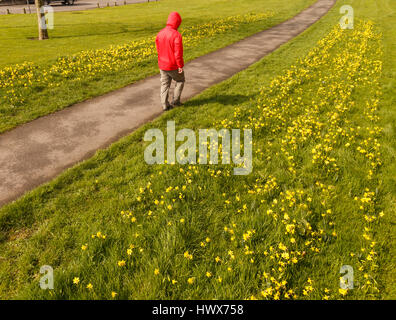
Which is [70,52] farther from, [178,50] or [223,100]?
[223,100]

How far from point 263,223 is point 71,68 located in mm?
10735

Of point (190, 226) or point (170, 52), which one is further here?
point (170, 52)

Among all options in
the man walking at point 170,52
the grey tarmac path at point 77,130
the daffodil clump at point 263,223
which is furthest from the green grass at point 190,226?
the man walking at point 170,52

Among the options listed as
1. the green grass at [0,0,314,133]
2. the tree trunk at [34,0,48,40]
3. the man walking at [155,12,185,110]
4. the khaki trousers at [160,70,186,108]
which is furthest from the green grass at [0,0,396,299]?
the tree trunk at [34,0,48,40]

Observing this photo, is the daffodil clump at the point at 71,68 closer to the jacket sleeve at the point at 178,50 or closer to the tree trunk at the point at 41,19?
the jacket sleeve at the point at 178,50

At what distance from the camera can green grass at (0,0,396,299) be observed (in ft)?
9.63

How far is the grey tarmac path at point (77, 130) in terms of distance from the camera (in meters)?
4.92

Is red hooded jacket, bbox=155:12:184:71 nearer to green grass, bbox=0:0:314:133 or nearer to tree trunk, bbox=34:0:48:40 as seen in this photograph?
green grass, bbox=0:0:314:133

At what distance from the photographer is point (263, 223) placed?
365cm

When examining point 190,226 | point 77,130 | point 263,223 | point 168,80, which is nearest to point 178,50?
point 168,80

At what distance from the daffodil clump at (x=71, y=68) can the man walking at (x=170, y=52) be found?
4430 mm
